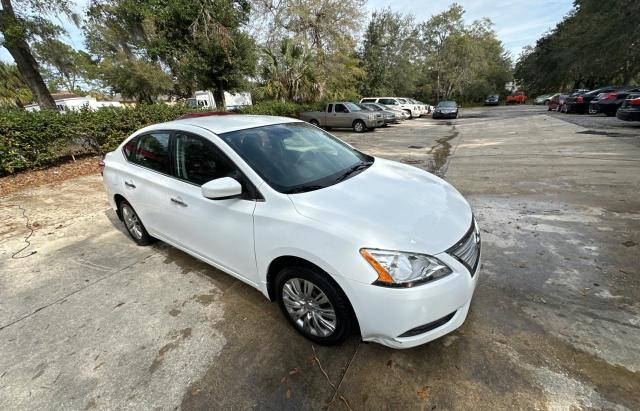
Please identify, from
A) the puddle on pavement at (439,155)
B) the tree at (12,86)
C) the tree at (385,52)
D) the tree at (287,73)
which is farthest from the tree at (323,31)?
the tree at (12,86)

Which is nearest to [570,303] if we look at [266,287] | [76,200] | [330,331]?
[330,331]

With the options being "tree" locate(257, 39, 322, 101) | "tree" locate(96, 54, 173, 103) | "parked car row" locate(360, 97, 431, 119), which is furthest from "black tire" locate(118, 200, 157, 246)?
"tree" locate(96, 54, 173, 103)

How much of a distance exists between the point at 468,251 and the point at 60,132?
30.9 feet

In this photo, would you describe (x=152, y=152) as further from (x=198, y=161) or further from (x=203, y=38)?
(x=203, y=38)

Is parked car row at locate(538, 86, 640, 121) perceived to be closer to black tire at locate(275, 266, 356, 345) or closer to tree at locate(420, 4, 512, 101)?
black tire at locate(275, 266, 356, 345)

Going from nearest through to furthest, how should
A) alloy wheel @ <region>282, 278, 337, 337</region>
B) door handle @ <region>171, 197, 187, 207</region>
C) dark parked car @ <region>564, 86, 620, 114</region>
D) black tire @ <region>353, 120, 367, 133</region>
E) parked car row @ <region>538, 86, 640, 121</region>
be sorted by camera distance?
alloy wheel @ <region>282, 278, 337, 337</region>
door handle @ <region>171, 197, 187, 207</region>
parked car row @ <region>538, 86, 640, 121</region>
black tire @ <region>353, 120, 367, 133</region>
dark parked car @ <region>564, 86, 620, 114</region>

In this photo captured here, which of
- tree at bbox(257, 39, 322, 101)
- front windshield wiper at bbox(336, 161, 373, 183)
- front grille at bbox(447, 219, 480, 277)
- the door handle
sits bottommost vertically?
front grille at bbox(447, 219, 480, 277)

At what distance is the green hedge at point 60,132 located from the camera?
669 centimetres

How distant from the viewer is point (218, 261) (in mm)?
2676

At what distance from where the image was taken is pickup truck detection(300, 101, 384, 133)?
608 inches

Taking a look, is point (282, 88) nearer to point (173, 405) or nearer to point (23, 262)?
point (23, 262)

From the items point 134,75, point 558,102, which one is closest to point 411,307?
point 134,75

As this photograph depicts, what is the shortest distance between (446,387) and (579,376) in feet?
2.71

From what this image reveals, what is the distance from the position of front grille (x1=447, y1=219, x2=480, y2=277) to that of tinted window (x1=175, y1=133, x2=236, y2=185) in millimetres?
1698
